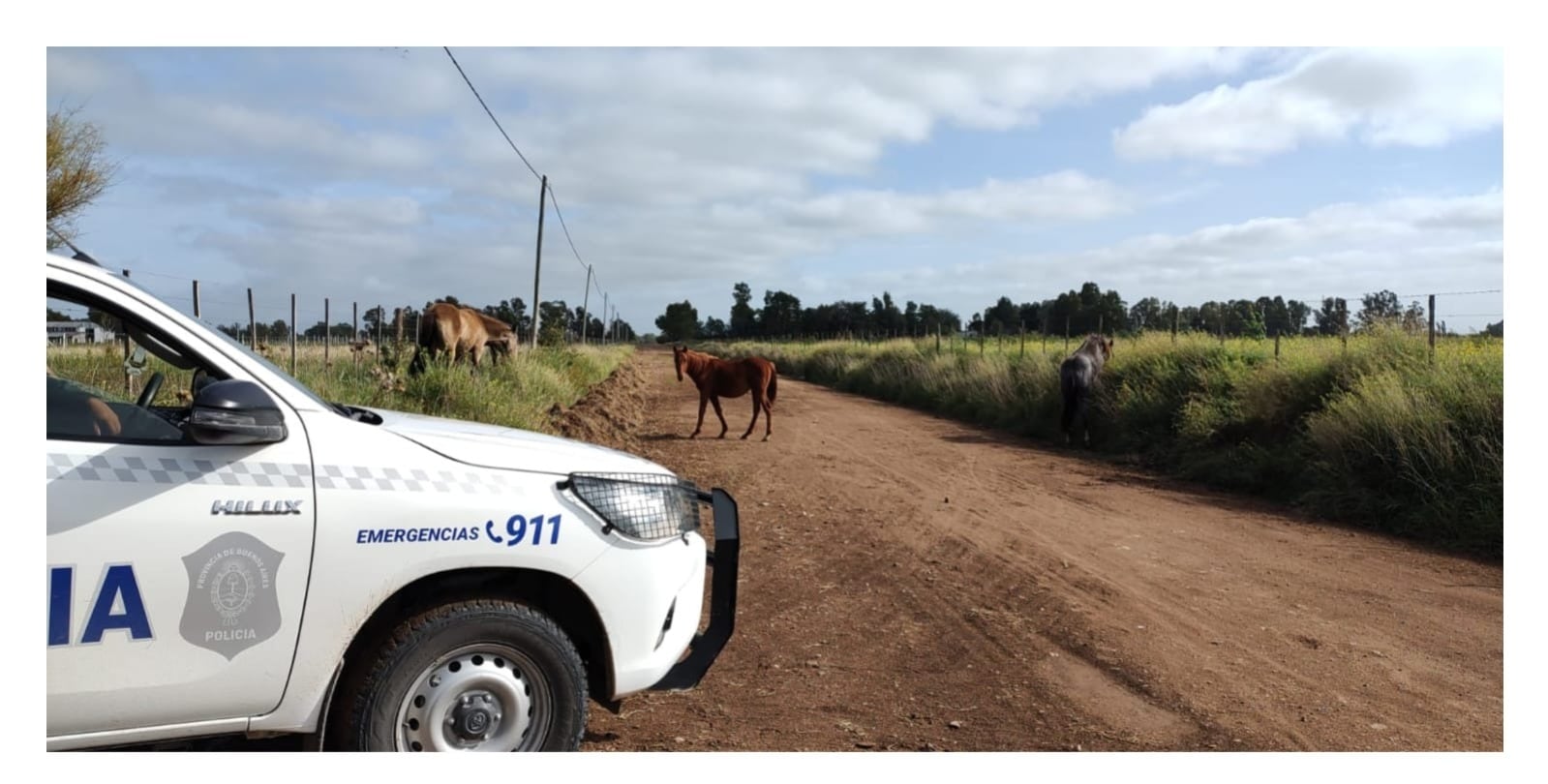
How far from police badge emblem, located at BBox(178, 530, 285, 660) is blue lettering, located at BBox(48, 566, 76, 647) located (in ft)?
0.89

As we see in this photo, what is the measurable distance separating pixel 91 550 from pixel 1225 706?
4414 mm

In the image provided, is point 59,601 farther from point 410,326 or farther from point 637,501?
point 410,326

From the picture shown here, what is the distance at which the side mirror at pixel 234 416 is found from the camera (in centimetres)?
273

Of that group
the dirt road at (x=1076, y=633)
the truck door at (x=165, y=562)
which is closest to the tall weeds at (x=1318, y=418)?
the dirt road at (x=1076, y=633)

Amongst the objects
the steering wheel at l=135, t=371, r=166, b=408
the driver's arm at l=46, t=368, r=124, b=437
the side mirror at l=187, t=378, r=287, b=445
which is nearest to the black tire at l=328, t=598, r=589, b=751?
the side mirror at l=187, t=378, r=287, b=445

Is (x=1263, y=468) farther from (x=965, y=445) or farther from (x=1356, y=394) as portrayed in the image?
(x=965, y=445)

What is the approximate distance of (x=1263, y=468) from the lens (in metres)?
11.4

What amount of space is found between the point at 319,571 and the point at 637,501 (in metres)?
1.03

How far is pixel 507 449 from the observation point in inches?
129

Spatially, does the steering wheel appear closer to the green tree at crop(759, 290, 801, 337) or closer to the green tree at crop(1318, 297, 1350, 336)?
the green tree at crop(1318, 297, 1350, 336)

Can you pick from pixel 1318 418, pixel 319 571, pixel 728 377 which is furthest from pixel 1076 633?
pixel 728 377

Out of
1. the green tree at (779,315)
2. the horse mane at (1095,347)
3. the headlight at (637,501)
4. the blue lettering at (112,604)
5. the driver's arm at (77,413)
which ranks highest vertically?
the green tree at (779,315)

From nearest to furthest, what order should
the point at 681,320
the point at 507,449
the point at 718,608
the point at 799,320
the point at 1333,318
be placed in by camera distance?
the point at 507,449, the point at 718,608, the point at 1333,318, the point at 799,320, the point at 681,320

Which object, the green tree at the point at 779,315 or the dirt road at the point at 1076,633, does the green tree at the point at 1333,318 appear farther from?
the green tree at the point at 779,315
